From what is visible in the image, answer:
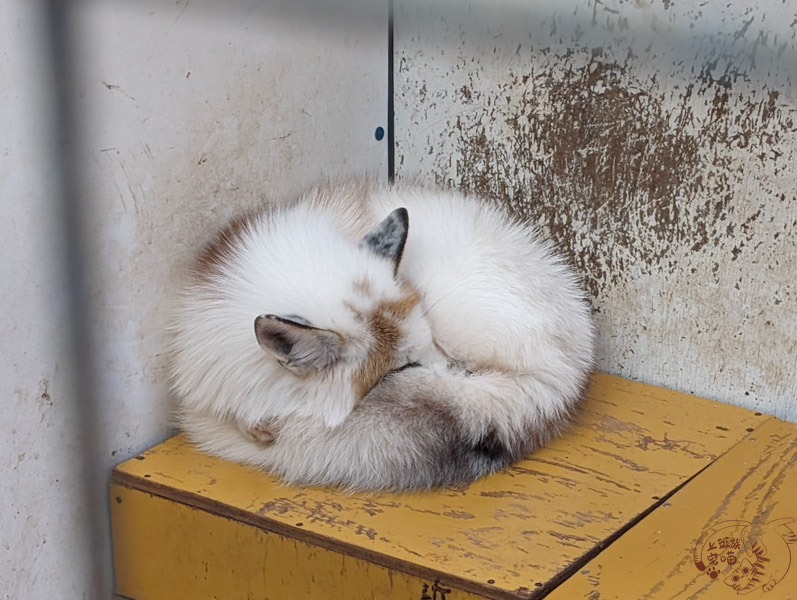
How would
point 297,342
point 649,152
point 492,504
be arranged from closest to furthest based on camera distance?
point 297,342 → point 492,504 → point 649,152

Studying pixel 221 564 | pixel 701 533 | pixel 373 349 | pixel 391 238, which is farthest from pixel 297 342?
pixel 701 533

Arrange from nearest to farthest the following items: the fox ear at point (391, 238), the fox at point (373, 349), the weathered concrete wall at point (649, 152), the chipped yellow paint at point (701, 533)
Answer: the chipped yellow paint at point (701, 533)
the fox at point (373, 349)
the fox ear at point (391, 238)
the weathered concrete wall at point (649, 152)

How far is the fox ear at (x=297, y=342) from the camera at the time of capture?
1167 mm

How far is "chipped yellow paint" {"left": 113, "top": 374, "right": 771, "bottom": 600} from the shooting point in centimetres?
117

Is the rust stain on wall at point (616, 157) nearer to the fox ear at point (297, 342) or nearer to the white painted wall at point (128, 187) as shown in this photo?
the white painted wall at point (128, 187)

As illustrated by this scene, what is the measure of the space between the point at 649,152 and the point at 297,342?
88cm

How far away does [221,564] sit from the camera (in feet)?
4.36

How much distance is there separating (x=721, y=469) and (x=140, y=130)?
3.81ft

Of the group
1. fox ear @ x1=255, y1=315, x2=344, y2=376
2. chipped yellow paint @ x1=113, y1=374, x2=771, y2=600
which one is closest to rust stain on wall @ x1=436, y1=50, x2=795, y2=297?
chipped yellow paint @ x1=113, y1=374, x2=771, y2=600

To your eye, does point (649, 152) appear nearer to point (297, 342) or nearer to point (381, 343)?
point (381, 343)

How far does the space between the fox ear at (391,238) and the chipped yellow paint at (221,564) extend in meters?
0.48

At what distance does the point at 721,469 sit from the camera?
1.45m

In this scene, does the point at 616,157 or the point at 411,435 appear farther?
the point at 616,157

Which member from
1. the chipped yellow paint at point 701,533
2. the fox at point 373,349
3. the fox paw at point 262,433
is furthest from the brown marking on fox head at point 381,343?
the chipped yellow paint at point 701,533
